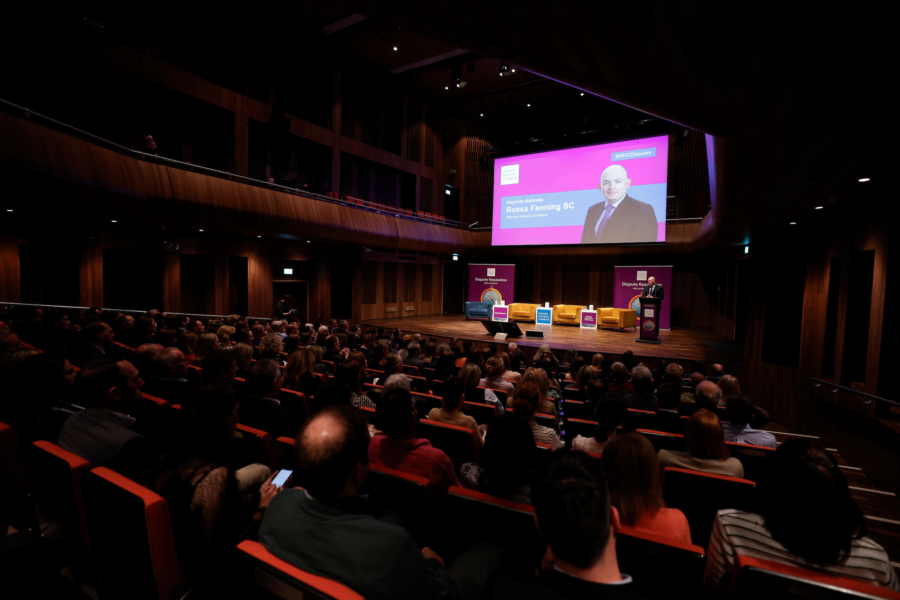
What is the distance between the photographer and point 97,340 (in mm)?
4258

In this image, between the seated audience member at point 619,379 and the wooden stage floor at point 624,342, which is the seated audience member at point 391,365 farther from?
the wooden stage floor at point 624,342

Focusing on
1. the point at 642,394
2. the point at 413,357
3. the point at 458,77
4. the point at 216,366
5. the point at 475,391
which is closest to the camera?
the point at 216,366

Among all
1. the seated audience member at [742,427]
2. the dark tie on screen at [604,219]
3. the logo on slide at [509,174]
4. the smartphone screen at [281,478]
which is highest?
the logo on slide at [509,174]

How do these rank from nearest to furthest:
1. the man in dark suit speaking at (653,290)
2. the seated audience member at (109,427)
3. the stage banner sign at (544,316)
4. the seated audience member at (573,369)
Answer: the seated audience member at (109,427), the seated audience member at (573,369), the man in dark suit speaking at (653,290), the stage banner sign at (544,316)

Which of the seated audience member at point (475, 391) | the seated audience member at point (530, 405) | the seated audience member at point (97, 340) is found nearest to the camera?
the seated audience member at point (530, 405)

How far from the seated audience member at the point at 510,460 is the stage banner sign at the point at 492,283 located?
14496mm

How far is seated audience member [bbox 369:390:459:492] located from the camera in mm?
1968

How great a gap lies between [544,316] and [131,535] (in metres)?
13.7

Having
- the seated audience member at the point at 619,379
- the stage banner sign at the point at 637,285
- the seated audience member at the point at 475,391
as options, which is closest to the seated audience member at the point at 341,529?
the seated audience member at the point at 475,391

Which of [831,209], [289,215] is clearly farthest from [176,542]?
[289,215]

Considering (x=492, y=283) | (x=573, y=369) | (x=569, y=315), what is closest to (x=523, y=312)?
(x=569, y=315)

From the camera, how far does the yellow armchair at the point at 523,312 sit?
1451cm

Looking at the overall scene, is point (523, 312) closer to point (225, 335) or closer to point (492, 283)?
point (492, 283)

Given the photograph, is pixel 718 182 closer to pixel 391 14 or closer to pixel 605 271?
pixel 391 14
